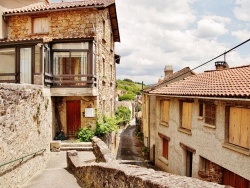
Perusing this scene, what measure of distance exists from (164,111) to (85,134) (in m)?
5.64

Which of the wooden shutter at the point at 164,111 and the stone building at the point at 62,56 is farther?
the wooden shutter at the point at 164,111

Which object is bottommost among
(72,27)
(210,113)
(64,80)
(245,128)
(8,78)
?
(245,128)

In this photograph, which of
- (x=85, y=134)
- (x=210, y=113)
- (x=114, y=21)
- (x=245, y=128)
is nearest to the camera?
(x=245, y=128)

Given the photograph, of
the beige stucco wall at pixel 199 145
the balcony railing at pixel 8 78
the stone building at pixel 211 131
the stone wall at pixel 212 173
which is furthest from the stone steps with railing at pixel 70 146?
the stone wall at pixel 212 173

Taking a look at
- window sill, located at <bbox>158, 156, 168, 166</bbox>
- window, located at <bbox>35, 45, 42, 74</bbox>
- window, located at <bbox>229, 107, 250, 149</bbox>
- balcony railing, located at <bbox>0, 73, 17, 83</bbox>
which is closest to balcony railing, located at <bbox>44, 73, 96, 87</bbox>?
window, located at <bbox>35, 45, 42, 74</bbox>

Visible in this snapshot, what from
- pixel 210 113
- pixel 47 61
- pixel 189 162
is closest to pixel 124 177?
pixel 210 113

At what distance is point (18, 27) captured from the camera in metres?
16.8

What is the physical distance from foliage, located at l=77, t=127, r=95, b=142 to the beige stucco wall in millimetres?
4948

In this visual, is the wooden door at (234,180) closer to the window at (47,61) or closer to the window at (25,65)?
the window at (47,61)

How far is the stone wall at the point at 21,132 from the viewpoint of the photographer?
24.0 ft

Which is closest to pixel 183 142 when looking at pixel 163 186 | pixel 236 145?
pixel 236 145

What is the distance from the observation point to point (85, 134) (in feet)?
48.4

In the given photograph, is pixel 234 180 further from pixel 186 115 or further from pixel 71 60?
pixel 71 60

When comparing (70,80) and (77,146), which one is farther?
(70,80)
